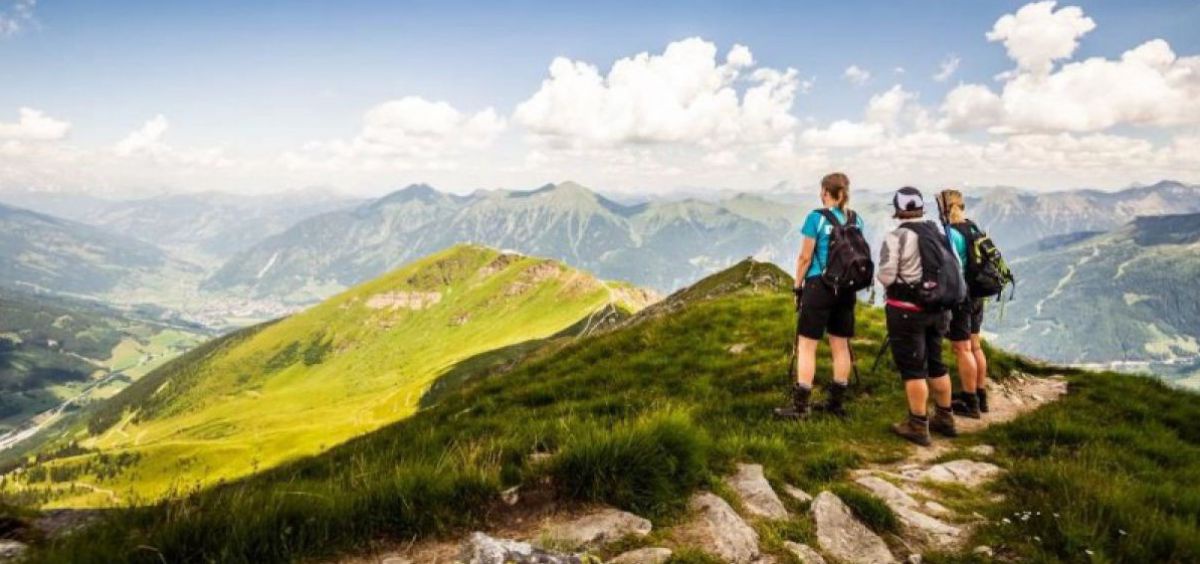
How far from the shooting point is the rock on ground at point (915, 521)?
617 cm

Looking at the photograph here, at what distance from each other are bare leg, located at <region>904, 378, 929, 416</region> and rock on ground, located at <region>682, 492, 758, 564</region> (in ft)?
19.6

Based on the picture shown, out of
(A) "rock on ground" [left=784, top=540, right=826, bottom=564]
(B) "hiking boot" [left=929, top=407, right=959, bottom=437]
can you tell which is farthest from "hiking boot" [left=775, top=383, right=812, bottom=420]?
(A) "rock on ground" [left=784, top=540, right=826, bottom=564]

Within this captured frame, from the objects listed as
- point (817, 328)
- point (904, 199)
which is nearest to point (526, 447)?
point (817, 328)

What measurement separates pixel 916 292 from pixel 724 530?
6.77 m

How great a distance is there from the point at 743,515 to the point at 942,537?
86.9 inches

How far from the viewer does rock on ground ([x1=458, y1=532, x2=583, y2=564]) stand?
169 inches

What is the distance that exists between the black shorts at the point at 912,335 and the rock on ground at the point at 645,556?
7.12m

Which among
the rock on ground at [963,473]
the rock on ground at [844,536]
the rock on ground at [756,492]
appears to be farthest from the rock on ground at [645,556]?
the rock on ground at [963,473]

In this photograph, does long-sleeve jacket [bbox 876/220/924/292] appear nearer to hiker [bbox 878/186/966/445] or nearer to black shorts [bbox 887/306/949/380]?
hiker [bbox 878/186/966/445]

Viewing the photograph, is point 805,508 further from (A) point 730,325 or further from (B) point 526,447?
(A) point 730,325

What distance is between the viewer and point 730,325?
1897 centimetres

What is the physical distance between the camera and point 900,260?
10367 millimetres

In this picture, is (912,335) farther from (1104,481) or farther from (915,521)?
(915,521)

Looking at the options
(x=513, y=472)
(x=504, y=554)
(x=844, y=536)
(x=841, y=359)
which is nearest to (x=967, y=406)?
(x=841, y=359)
